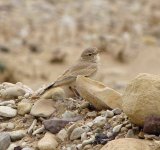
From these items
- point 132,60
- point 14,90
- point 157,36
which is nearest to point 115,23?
point 157,36

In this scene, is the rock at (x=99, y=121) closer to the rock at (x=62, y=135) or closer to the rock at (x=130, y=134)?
the rock at (x=62, y=135)

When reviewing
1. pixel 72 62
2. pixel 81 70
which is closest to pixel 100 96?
pixel 81 70

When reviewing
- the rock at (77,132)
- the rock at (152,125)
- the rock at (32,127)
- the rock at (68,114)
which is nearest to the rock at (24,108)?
the rock at (32,127)

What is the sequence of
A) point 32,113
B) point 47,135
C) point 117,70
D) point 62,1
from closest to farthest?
1. point 47,135
2. point 32,113
3. point 117,70
4. point 62,1

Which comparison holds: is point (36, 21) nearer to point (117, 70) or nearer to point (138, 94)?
point (117, 70)

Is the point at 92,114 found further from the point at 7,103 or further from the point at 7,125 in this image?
the point at 7,103

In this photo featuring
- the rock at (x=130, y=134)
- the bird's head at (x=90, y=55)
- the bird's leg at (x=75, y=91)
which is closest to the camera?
the rock at (x=130, y=134)

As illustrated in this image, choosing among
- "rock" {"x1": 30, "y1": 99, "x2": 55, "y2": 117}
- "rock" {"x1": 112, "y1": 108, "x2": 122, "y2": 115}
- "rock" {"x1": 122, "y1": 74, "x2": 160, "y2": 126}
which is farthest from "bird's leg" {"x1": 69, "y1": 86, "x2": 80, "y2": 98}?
"rock" {"x1": 122, "y1": 74, "x2": 160, "y2": 126}

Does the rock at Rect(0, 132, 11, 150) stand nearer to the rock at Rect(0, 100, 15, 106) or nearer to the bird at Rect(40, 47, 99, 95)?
the rock at Rect(0, 100, 15, 106)
